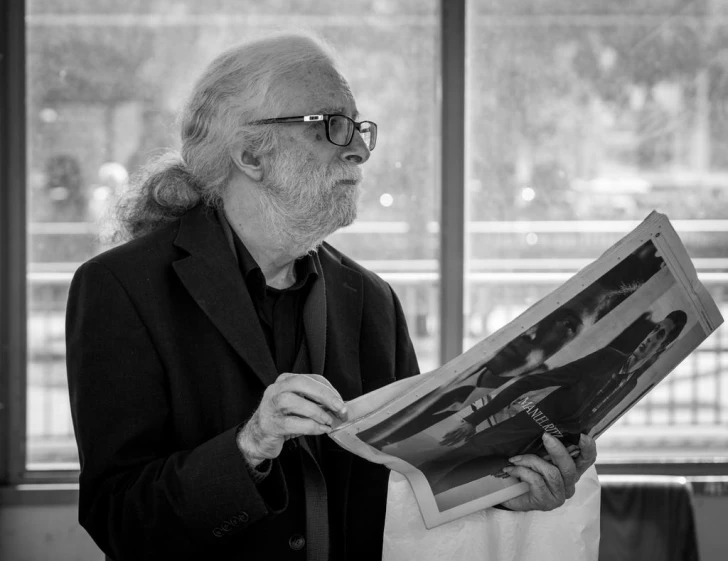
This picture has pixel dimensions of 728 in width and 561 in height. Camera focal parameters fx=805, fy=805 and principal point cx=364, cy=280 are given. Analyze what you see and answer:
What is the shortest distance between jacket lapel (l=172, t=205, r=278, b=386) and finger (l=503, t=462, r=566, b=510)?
16.6 inches

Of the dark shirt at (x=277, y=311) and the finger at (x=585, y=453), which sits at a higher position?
the dark shirt at (x=277, y=311)

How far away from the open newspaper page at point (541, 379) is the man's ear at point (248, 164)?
0.55m

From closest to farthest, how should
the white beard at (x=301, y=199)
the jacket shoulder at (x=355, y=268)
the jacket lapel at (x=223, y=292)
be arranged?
the jacket lapel at (x=223, y=292), the white beard at (x=301, y=199), the jacket shoulder at (x=355, y=268)

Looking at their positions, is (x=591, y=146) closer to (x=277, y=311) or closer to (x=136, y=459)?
(x=277, y=311)

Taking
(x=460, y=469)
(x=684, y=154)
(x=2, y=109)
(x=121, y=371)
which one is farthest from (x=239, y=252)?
(x=684, y=154)

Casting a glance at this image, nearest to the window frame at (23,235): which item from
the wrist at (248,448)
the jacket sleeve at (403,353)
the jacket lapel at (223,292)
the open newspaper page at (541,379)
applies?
the jacket sleeve at (403,353)

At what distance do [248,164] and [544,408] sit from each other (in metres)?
0.70

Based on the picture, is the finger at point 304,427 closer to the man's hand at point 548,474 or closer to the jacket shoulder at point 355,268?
the man's hand at point 548,474

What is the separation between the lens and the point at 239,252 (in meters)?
1.46

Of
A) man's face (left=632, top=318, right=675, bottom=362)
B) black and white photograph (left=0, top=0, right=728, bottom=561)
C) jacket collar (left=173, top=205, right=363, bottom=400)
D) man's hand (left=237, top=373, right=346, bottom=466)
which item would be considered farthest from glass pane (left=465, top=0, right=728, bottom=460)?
man's hand (left=237, top=373, right=346, bottom=466)

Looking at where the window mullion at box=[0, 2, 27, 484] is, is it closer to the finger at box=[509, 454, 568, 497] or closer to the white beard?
the white beard

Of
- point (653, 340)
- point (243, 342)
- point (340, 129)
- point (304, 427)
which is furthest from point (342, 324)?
point (653, 340)

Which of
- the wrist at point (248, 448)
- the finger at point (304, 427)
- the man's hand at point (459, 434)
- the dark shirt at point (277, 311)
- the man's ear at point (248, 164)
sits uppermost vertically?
the man's ear at point (248, 164)

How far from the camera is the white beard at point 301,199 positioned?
4.72 ft
